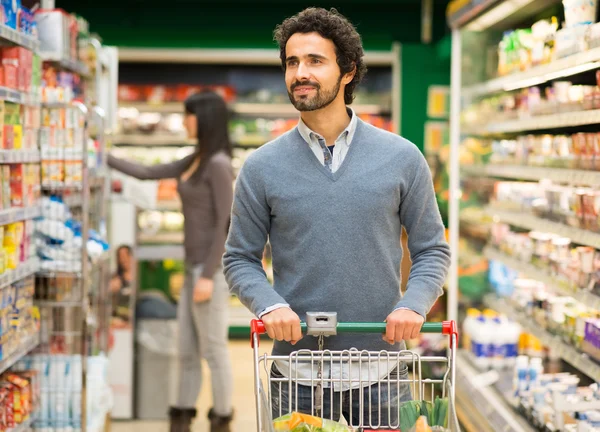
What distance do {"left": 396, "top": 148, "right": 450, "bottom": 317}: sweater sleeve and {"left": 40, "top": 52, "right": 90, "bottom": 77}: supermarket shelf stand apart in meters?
2.19

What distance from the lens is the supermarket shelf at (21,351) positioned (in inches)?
132

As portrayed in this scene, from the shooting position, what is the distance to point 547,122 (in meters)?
4.41

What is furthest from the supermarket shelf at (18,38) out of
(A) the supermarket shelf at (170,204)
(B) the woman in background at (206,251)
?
(A) the supermarket shelf at (170,204)

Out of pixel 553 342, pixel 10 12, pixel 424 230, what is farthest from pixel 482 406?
pixel 10 12

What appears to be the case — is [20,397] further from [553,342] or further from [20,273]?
[553,342]

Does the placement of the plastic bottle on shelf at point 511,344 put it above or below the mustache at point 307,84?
below

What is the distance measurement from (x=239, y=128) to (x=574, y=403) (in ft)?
17.5

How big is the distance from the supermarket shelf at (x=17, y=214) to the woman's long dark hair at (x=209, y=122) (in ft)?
4.43

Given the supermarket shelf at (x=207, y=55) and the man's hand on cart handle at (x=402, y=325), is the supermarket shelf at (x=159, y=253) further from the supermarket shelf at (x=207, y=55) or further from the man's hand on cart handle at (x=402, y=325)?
the man's hand on cart handle at (x=402, y=325)

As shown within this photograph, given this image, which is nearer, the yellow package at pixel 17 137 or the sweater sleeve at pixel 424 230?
the sweater sleeve at pixel 424 230

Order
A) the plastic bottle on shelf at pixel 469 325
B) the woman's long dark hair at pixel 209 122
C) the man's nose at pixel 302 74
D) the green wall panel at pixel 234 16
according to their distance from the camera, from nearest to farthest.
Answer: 1. the man's nose at pixel 302 74
2. the woman's long dark hair at pixel 209 122
3. the plastic bottle on shelf at pixel 469 325
4. the green wall panel at pixel 234 16

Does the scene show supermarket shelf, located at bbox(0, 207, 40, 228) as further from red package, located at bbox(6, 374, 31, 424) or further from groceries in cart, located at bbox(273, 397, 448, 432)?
groceries in cart, located at bbox(273, 397, 448, 432)

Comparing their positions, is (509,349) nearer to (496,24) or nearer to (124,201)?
(496,24)

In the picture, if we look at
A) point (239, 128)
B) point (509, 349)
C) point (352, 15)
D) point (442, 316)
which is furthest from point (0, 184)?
point (352, 15)
